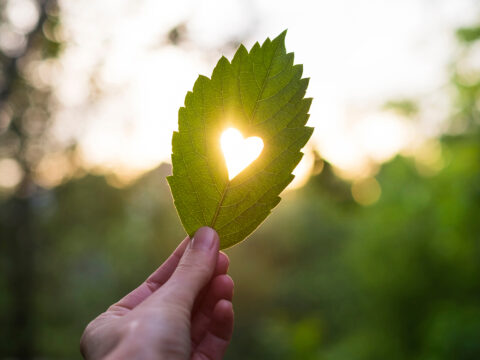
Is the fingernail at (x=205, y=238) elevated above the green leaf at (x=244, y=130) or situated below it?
below

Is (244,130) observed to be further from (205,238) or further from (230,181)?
(205,238)

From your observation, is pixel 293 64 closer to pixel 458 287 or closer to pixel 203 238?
pixel 203 238

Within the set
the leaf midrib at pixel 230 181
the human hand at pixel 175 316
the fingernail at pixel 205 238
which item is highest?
the leaf midrib at pixel 230 181

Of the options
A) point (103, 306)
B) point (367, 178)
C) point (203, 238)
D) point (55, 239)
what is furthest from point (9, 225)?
point (203, 238)

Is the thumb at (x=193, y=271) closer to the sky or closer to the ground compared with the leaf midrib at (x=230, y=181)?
closer to the ground

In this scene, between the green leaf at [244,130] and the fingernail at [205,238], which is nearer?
the green leaf at [244,130]

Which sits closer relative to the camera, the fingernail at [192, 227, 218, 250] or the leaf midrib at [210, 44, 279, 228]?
the leaf midrib at [210, 44, 279, 228]
